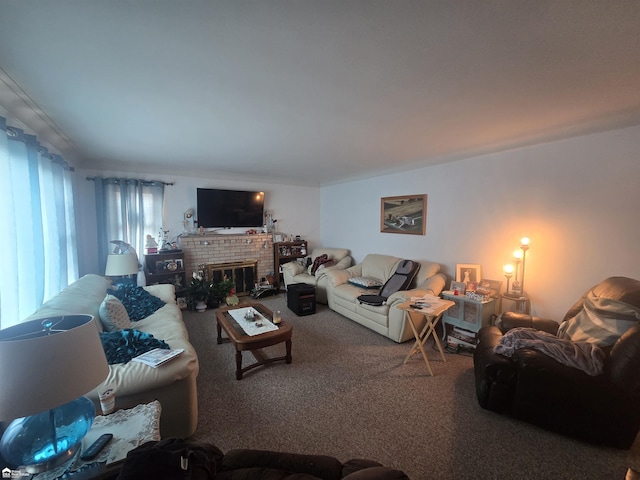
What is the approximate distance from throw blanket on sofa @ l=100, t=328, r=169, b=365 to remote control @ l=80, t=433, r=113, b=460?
760 mm

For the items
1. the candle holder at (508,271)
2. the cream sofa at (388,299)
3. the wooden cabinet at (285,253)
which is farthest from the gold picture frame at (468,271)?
the wooden cabinet at (285,253)

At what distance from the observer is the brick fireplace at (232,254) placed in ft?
15.3

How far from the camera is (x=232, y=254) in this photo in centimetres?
508

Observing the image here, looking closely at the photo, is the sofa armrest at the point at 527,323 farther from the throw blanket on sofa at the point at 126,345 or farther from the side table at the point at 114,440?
the throw blanket on sofa at the point at 126,345

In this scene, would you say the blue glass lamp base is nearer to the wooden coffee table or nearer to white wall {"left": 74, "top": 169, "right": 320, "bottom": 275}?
the wooden coffee table

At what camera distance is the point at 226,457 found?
1.06 m

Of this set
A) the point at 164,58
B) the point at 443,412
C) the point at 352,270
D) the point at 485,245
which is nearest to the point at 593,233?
the point at 485,245

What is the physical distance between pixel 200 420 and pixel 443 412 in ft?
6.34

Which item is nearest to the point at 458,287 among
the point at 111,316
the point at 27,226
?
the point at 111,316

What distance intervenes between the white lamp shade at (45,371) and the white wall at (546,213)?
385cm

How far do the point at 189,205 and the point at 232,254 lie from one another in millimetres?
1226

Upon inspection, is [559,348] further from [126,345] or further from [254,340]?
[126,345]

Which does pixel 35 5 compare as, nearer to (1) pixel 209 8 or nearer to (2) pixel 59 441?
(1) pixel 209 8

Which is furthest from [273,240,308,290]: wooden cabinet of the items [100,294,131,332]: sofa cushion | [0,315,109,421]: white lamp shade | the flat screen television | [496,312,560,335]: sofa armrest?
[0,315,109,421]: white lamp shade
